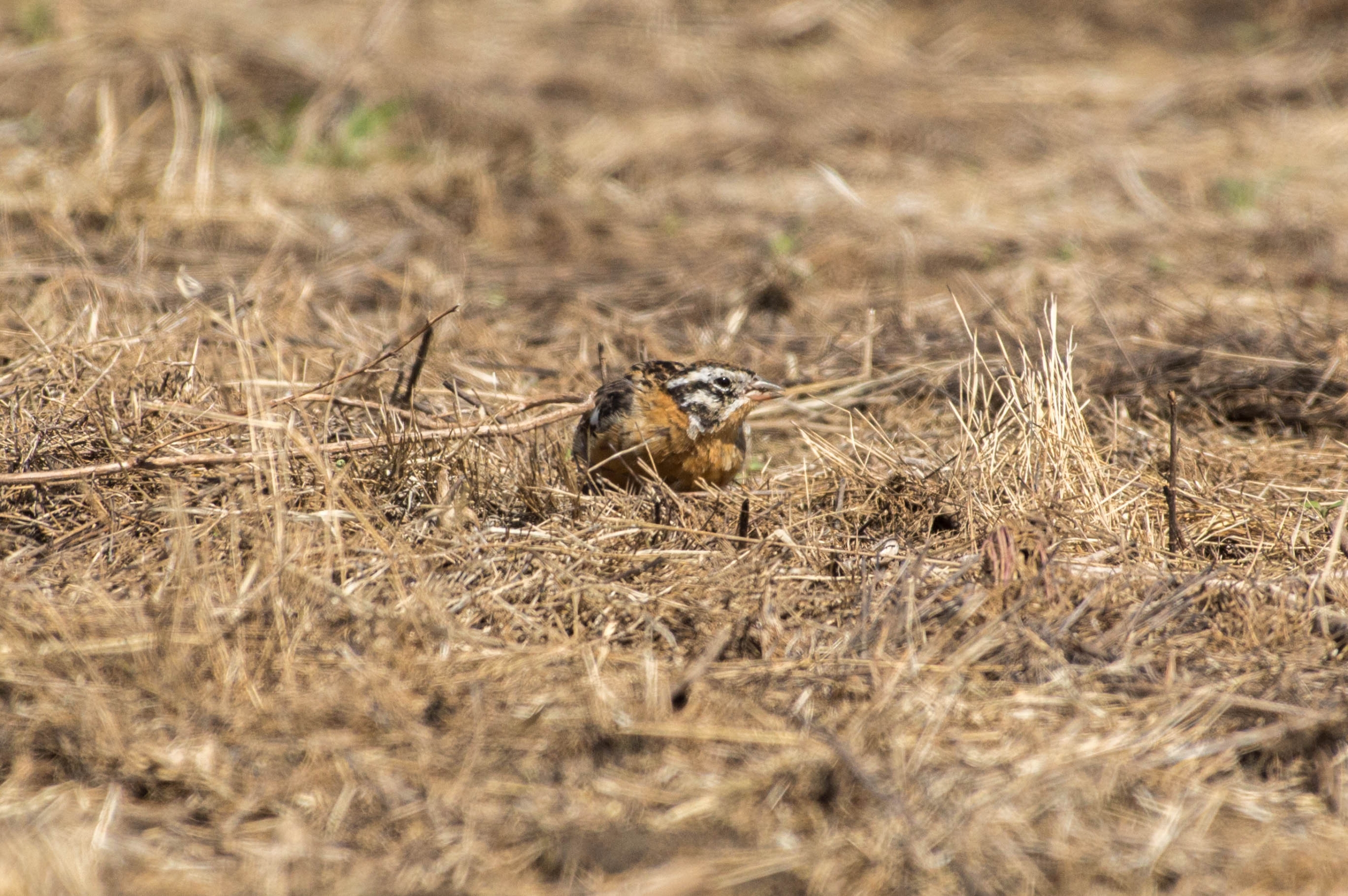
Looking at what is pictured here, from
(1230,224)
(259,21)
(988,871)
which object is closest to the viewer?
(988,871)

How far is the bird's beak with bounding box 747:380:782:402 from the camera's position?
550 cm

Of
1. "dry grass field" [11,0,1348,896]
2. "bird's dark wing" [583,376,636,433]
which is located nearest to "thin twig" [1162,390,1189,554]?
"dry grass field" [11,0,1348,896]

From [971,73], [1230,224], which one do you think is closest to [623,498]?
[1230,224]

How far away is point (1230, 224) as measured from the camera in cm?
961

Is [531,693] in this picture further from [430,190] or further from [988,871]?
[430,190]

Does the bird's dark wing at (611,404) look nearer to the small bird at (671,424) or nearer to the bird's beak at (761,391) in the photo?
the small bird at (671,424)

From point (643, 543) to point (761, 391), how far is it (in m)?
1.21

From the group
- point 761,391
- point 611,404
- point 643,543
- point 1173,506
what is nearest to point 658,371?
point 611,404

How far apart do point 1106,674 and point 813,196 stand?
714cm

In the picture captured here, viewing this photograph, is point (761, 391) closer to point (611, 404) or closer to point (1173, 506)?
→ point (611, 404)

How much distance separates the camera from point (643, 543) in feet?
15.2

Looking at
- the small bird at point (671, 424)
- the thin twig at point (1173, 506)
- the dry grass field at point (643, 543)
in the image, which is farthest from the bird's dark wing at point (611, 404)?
the thin twig at point (1173, 506)

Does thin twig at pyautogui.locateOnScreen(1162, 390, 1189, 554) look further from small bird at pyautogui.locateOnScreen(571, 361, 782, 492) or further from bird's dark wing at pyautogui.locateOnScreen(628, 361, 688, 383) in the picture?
bird's dark wing at pyautogui.locateOnScreen(628, 361, 688, 383)

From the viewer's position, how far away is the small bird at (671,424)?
526cm
